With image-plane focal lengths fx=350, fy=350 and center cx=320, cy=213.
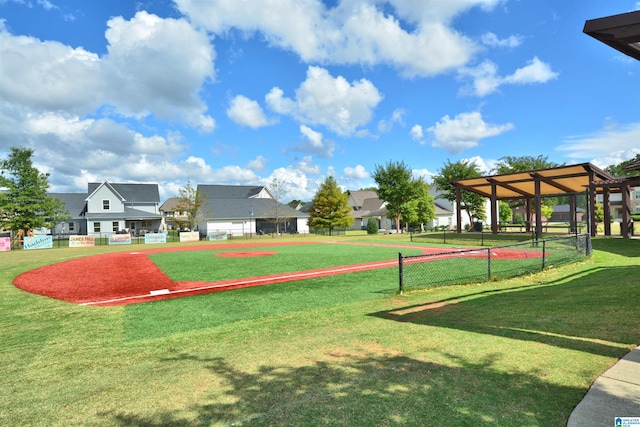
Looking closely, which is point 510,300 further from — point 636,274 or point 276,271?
point 276,271

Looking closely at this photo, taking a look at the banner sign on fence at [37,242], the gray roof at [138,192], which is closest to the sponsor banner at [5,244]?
the banner sign on fence at [37,242]

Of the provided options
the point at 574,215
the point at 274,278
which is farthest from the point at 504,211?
the point at 274,278

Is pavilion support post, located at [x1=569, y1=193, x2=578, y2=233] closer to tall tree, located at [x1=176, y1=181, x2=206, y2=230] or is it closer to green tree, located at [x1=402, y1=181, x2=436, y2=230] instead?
green tree, located at [x1=402, y1=181, x2=436, y2=230]

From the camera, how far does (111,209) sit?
163 ft

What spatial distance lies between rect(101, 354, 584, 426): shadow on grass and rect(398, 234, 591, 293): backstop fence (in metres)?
5.82

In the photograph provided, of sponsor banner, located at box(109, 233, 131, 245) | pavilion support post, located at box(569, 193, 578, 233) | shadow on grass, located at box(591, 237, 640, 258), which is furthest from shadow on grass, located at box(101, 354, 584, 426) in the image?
sponsor banner, located at box(109, 233, 131, 245)

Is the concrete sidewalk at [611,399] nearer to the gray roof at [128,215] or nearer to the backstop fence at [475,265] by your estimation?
the backstop fence at [475,265]

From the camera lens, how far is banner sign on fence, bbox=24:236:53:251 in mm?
32281

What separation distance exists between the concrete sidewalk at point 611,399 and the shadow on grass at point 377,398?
13 centimetres

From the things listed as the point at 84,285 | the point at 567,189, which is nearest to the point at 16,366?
the point at 84,285

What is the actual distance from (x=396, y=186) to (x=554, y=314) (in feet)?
125

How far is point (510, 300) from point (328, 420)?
692cm

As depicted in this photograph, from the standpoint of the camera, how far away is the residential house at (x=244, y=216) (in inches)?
2014

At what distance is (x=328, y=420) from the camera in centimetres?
Result: 324
